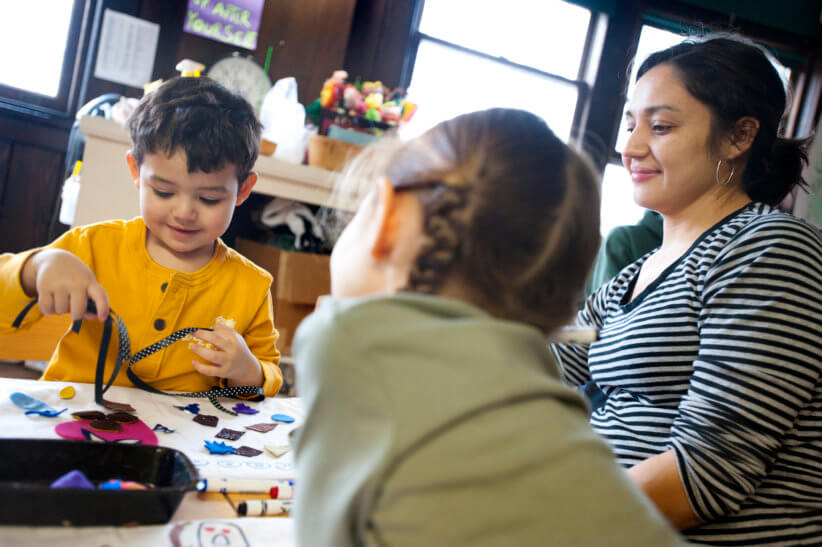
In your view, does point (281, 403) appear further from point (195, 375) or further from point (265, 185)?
point (265, 185)

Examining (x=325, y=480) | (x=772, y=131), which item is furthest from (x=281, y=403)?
(x=772, y=131)

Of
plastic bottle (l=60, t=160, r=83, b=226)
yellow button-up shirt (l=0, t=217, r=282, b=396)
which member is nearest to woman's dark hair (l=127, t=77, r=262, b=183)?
yellow button-up shirt (l=0, t=217, r=282, b=396)

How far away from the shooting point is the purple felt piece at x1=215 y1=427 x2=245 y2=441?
32.8 inches

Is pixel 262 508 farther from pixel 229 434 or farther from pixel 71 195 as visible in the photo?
pixel 71 195

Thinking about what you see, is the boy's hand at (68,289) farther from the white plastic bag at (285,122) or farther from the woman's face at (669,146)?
the white plastic bag at (285,122)

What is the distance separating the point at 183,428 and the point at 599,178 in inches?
24.1

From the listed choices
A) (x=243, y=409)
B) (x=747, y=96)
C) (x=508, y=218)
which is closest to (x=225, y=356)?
(x=243, y=409)

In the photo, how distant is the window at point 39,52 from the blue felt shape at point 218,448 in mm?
2707

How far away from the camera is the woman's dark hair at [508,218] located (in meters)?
0.50

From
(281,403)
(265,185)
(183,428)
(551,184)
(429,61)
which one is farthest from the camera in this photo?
(429,61)

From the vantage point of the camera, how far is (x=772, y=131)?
1.15 metres

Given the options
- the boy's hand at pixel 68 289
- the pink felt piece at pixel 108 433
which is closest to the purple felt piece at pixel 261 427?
the pink felt piece at pixel 108 433

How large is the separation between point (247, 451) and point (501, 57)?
3315 millimetres

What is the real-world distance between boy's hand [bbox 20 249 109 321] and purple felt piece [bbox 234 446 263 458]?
10.6 inches
